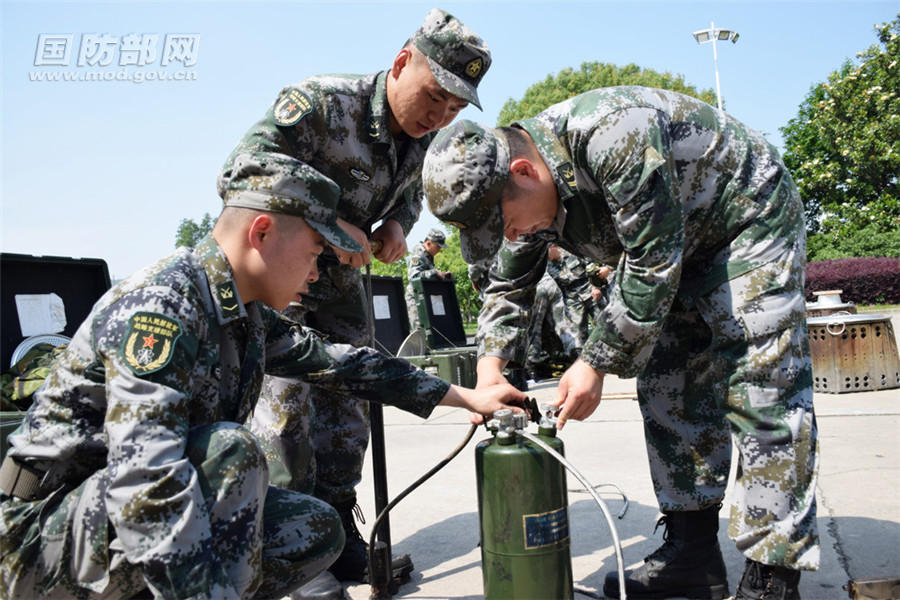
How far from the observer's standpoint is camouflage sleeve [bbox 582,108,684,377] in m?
2.06

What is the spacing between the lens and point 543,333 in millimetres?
9172

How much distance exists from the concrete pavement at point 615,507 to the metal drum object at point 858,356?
0.82 m

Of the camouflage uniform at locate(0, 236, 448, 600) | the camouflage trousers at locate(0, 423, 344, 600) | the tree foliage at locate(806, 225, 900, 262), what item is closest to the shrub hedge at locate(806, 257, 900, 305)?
the tree foliage at locate(806, 225, 900, 262)

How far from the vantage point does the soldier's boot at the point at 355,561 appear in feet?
9.15

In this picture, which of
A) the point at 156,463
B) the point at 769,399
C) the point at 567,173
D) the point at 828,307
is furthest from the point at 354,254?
the point at 828,307

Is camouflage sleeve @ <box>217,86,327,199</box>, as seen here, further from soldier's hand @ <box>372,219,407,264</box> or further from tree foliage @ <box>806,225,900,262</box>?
tree foliage @ <box>806,225,900,262</box>

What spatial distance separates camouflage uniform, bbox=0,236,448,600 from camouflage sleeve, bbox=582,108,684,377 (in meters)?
1.07

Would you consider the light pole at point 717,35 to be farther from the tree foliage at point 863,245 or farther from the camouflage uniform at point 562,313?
the camouflage uniform at point 562,313

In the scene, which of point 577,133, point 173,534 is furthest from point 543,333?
point 173,534

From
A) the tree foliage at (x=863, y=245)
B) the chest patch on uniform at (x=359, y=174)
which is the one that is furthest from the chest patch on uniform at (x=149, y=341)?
the tree foliage at (x=863, y=245)

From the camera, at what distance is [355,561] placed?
2.88 meters

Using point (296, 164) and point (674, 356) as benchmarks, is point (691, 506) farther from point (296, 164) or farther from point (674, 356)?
point (296, 164)

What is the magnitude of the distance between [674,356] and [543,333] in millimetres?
6503

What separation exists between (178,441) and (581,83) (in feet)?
119
